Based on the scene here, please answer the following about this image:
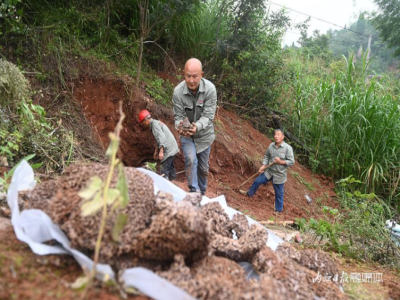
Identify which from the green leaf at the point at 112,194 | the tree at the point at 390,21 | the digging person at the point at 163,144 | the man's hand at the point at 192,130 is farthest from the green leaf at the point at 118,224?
the tree at the point at 390,21

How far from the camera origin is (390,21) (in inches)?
585

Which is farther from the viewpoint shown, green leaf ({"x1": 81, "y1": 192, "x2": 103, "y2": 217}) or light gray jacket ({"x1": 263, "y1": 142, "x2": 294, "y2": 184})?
light gray jacket ({"x1": 263, "y1": 142, "x2": 294, "y2": 184})

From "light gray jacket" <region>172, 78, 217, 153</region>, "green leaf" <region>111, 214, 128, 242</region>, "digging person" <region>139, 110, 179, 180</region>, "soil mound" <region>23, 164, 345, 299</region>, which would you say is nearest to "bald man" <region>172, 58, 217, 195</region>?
"light gray jacket" <region>172, 78, 217, 153</region>

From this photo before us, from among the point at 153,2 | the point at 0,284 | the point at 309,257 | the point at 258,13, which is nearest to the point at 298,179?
the point at 258,13

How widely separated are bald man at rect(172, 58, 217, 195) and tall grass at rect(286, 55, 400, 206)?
4.49 meters

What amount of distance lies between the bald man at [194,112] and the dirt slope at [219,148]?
120cm

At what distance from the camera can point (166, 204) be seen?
1511 millimetres

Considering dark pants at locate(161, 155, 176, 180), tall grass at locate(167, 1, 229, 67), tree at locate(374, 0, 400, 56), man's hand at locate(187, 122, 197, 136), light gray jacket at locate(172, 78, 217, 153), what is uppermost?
tree at locate(374, 0, 400, 56)

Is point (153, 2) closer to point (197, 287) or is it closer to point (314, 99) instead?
point (314, 99)

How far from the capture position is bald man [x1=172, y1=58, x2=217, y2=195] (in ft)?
13.3

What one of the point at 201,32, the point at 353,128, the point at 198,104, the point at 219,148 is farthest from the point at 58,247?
the point at 353,128

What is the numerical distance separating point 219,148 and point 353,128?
315cm

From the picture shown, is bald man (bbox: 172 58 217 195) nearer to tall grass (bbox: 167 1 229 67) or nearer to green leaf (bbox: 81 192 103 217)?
green leaf (bbox: 81 192 103 217)

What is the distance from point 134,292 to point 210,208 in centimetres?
86
